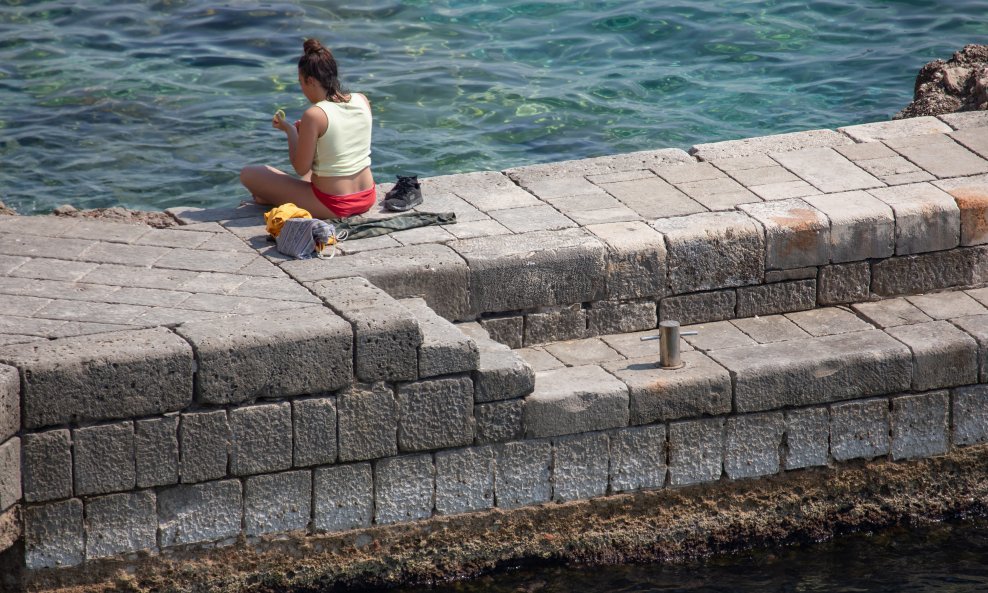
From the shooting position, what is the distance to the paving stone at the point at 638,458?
639 centimetres

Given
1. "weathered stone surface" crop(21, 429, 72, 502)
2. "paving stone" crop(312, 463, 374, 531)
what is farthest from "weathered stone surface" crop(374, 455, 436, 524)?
"weathered stone surface" crop(21, 429, 72, 502)

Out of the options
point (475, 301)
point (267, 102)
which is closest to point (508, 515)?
point (475, 301)

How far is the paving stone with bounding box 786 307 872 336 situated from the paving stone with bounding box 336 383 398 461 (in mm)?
2625

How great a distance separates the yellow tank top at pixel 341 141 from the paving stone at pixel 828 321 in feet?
9.25

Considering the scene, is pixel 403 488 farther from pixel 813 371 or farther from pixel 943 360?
pixel 943 360

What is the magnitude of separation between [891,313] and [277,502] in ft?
12.4

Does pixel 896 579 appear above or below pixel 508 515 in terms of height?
below

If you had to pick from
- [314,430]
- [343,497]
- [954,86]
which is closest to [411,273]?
[314,430]

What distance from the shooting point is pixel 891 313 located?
729 centimetres

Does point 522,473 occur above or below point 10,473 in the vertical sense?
below

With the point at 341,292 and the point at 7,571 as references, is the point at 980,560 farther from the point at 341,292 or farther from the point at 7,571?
the point at 7,571

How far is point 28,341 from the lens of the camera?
18.3ft

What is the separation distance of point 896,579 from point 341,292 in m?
3.32

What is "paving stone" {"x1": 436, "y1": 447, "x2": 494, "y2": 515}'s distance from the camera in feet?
20.2
